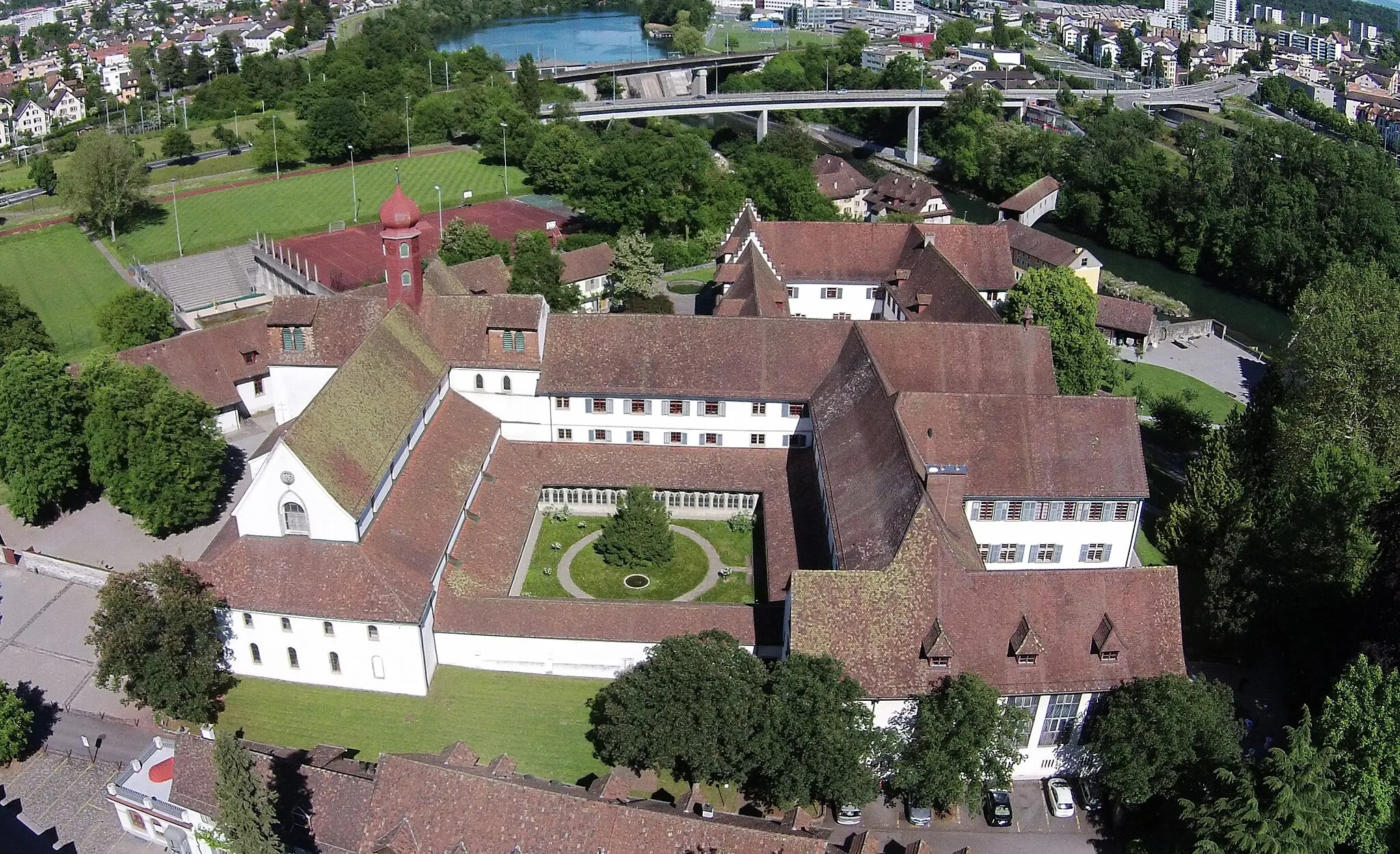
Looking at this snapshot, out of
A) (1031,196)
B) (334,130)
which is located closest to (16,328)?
(334,130)

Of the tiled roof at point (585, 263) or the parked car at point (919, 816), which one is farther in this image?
the tiled roof at point (585, 263)

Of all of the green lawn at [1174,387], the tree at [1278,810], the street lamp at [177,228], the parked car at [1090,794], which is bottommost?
the green lawn at [1174,387]

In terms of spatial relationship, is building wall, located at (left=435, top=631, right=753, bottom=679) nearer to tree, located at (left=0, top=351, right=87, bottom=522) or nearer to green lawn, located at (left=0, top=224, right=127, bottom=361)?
tree, located at (left=0, top=351, right=87, bottom=522)

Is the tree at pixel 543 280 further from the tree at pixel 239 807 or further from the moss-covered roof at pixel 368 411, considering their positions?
the tree at pixel 239 807

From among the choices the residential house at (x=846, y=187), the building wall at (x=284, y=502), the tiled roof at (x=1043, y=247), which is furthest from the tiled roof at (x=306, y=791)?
the residential house at (x=846, y=187)

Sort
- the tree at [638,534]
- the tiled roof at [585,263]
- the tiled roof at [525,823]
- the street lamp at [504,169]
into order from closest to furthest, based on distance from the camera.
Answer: the tiled roof at [525,823]
the tree at [638,534]
the tiled roof at [585,263]
the street lamp at [504,169]

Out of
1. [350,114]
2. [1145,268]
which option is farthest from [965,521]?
[350,114]

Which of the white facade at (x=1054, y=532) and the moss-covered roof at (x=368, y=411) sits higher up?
the moss-covered roof at (x=368, y=411)
